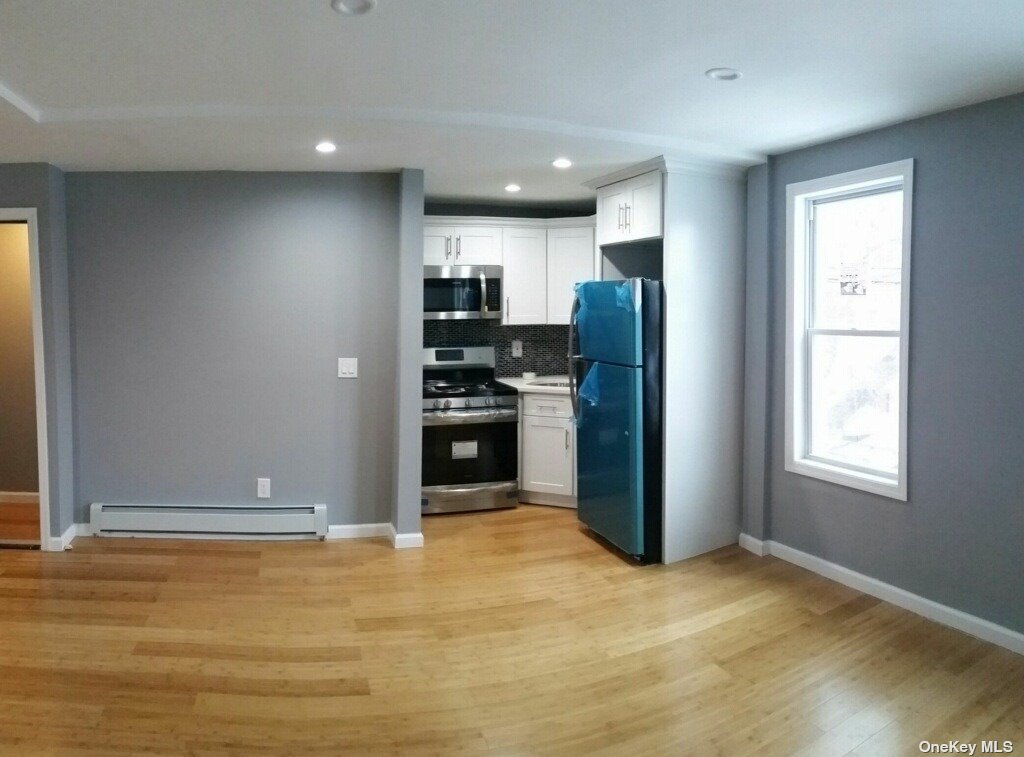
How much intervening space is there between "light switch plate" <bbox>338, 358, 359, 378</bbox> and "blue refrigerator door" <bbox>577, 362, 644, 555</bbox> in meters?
1.44

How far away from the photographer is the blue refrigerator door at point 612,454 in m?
3.89

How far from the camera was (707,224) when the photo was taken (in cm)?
402

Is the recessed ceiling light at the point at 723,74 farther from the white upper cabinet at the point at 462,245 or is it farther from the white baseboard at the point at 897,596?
the white upper cabinet at the point at 462,245

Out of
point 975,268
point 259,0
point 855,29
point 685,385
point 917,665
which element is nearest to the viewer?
point 259,0

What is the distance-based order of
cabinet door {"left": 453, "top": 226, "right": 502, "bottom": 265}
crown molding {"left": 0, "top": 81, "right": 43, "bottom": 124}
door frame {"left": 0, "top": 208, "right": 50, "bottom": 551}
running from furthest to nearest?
cabinet door {"left": 453, "top": 226, "right": 502, "bottom": 265} → door frame {"left": 0, "top": 208, "right": 50, "bottom": 551} → crown molding {"left": 0, "top": 81, "right": 43, "bottom": 124}

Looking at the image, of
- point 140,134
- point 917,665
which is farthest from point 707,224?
point 140,134

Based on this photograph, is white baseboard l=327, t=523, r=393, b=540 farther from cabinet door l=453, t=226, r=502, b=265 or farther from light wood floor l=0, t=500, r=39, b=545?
cabinet door l=453, t=226, r=502, b=265

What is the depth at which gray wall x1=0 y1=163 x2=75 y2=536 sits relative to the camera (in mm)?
4031

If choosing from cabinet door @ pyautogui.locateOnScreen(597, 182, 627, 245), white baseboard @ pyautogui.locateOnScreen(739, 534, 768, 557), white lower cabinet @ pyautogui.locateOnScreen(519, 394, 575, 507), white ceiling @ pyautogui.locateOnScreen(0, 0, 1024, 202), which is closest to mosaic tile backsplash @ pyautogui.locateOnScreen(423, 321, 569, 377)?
white lower cabinet @ pyautogui.locateOnScreen(519, 394, 575, 507)

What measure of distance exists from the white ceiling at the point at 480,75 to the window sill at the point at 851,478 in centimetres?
176

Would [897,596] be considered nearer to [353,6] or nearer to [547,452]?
[547,452]

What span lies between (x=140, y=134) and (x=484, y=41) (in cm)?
201

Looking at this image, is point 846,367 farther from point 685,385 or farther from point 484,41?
point 484,41

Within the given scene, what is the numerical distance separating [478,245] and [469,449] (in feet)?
5.17
